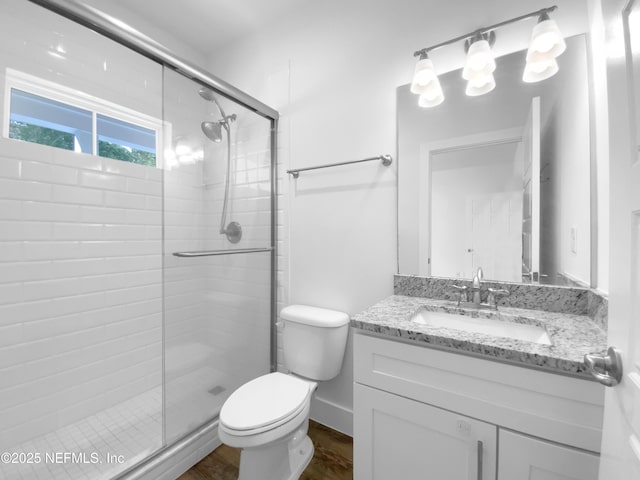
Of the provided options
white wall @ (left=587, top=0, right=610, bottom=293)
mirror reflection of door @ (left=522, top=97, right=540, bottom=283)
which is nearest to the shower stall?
mirror reflection of door @ (left=522, top=97, right=540, bottom=283)

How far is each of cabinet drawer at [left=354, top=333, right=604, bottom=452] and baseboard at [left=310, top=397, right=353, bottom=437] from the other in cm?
80

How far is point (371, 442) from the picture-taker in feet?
3.38

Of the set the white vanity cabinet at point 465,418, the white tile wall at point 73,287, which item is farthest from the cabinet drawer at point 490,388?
the white tile wall at point 73,287

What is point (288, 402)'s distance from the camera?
1.20 meters

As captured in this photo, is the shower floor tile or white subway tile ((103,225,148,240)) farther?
white subway tile ((103,225,148,240))

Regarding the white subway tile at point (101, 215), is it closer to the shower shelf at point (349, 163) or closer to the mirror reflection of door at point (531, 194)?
the shower shelf at point (349, 163)

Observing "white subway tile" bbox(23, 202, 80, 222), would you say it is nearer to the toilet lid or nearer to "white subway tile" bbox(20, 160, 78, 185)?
"white subway tile" bbox(20, 160, 78, 185)

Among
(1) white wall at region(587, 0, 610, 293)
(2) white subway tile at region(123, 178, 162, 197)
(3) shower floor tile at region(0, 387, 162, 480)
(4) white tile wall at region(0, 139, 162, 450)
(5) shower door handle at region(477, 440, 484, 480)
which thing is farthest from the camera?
(2) white subway tile at region(123, 178, 162, 197)

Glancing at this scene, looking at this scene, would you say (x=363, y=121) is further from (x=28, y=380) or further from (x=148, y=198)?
(x=28, y=380)

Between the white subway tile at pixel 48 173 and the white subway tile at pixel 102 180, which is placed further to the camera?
the white subway tile at pixel 102 180

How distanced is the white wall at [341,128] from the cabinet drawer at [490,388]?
0.57 meters

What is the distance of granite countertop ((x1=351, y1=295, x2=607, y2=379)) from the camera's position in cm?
75

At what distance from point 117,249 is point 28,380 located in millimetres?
788

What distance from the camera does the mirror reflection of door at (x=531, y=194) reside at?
118 cm
